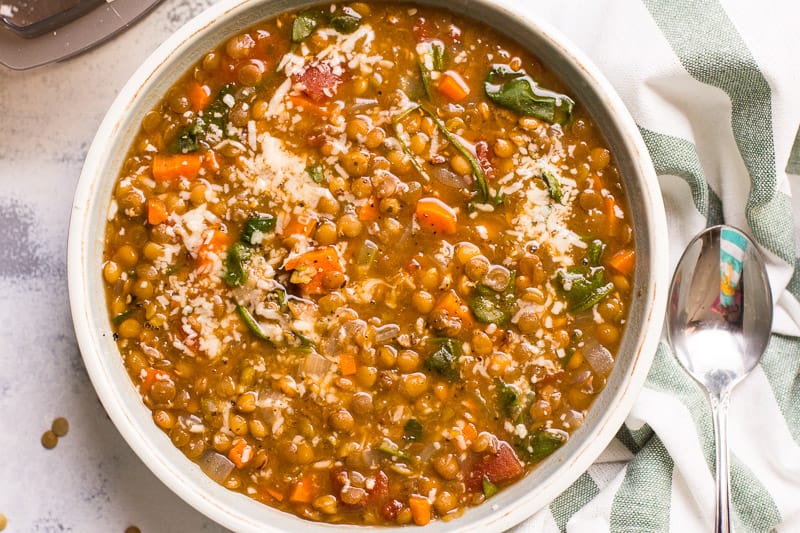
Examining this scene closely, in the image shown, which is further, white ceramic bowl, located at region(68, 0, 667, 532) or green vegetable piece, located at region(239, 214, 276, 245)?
green vegetable piece, located at region(239, 214, 276, 245)

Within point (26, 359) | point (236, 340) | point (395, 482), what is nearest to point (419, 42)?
point (236, 340)

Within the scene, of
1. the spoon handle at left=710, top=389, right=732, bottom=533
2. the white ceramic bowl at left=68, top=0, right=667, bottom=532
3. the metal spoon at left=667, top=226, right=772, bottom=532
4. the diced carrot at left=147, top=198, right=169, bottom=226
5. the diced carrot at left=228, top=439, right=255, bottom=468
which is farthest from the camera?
the metal spoon at left=667, top=226, right=772, bottom=532

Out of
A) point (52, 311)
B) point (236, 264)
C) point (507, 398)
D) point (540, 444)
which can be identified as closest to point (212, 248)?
point (236, 264)

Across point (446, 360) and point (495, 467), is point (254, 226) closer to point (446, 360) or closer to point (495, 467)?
point (446, 360)

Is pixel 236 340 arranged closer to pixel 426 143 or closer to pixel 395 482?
pixel 395 482

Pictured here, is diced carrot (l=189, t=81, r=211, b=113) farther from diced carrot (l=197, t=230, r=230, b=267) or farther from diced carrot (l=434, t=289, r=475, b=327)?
diced carrot (l=434, t=289, r=475, b=327)

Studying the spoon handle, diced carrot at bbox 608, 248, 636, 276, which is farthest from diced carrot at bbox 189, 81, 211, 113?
the spoon handle
